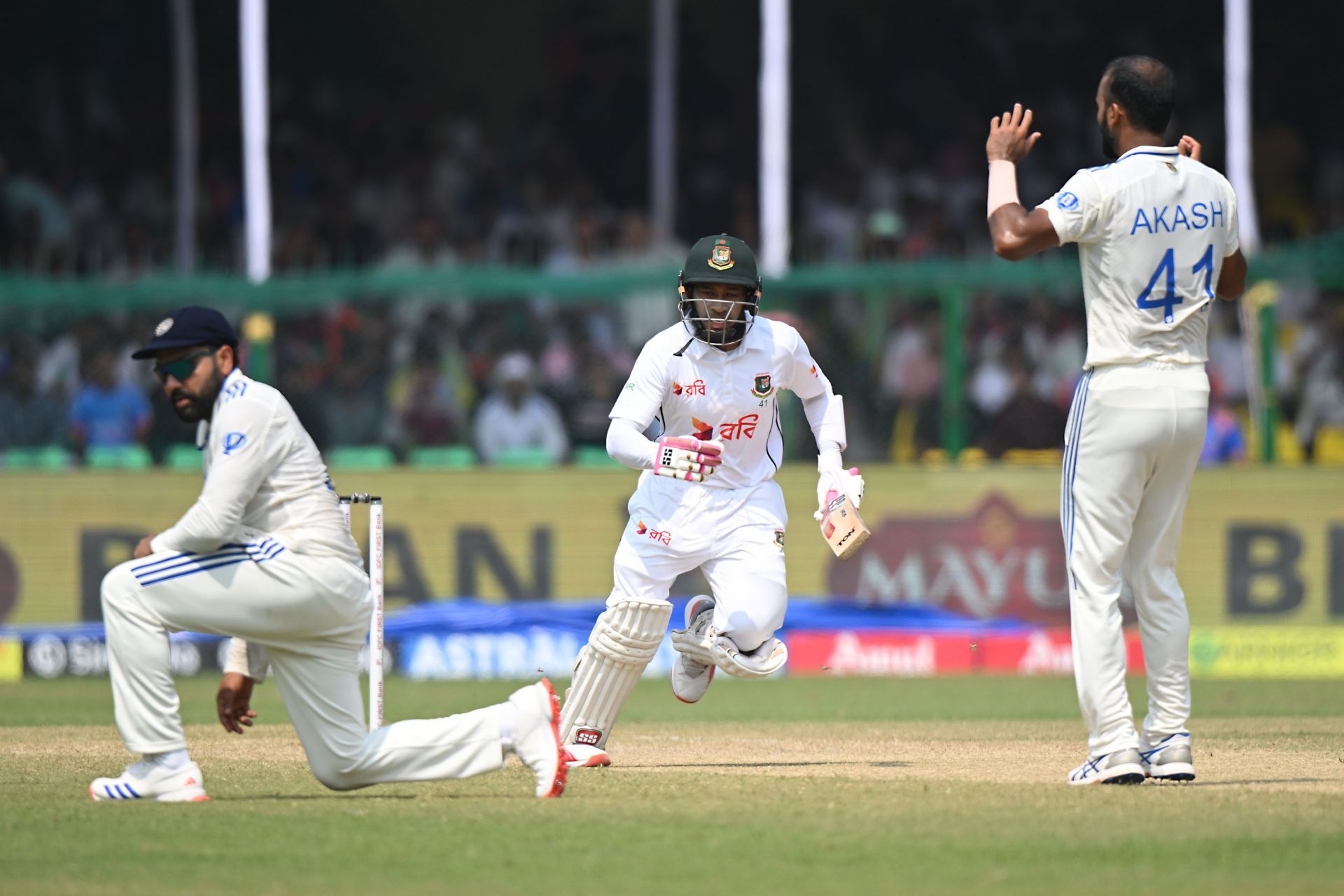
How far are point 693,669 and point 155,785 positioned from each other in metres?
2.52

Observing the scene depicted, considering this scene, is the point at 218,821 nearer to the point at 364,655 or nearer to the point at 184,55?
the point at 364,655

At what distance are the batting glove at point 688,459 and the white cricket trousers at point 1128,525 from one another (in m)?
1.41

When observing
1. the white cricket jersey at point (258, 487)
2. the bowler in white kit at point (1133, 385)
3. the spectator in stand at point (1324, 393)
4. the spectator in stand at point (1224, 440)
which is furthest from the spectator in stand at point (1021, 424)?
the white cricket jersey at point (258, 487)

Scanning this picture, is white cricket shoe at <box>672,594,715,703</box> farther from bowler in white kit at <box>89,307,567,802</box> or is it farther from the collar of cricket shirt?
the collar of cricket shirt

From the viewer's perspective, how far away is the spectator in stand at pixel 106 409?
14.6m

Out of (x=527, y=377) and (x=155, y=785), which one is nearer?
(x=155, y=785)

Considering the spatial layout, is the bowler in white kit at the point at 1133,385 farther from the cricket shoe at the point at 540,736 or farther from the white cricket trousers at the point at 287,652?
the white cricket trousers at the point at 287,652

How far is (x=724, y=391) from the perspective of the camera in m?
8.08

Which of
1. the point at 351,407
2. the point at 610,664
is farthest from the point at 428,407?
the point at 610,664

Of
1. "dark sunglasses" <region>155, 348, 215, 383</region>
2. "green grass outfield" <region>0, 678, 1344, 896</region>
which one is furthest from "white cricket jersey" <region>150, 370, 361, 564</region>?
"green grass outfield" <region>0, 678, 1344, 896</region>

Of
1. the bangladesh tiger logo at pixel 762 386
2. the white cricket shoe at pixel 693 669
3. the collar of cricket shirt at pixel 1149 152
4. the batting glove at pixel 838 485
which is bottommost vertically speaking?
the white cricket shoe at pixel 693 669

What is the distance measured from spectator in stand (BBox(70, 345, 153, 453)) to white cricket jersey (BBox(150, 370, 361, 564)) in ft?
27.9

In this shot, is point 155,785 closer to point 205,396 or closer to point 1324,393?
point 205,396

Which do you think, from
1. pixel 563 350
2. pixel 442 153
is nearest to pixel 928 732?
pixel 563 350
